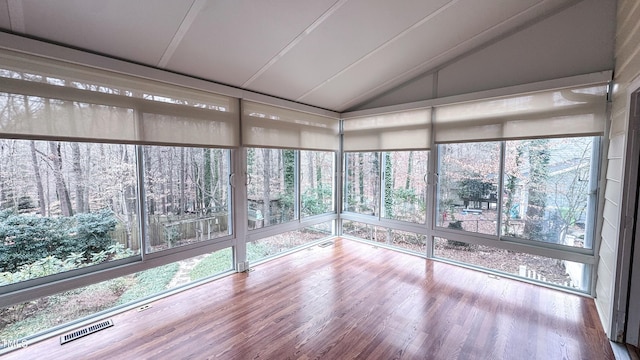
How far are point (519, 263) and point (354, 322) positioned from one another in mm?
2318

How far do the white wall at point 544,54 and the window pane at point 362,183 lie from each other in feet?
4.88

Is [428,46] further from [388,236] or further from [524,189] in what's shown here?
[388,236]

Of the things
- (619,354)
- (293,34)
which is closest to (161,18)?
(293,34)

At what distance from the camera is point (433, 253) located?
12.7 feet

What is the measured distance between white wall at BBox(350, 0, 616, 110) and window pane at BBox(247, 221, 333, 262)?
2876 millimetres

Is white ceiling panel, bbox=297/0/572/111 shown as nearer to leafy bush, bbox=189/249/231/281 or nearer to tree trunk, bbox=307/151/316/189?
tree trunk, bbox=307/151/316/189

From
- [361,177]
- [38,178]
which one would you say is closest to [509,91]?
[361,177]

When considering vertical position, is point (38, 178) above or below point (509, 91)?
below

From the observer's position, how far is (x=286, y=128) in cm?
385

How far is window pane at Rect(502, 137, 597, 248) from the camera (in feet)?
9.21

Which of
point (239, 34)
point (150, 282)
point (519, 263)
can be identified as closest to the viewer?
point (239, 34)

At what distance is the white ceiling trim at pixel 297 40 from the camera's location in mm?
2229

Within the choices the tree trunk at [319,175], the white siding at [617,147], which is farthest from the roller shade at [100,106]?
the white siding at [617,147]

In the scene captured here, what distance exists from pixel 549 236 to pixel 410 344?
86.1 inches
